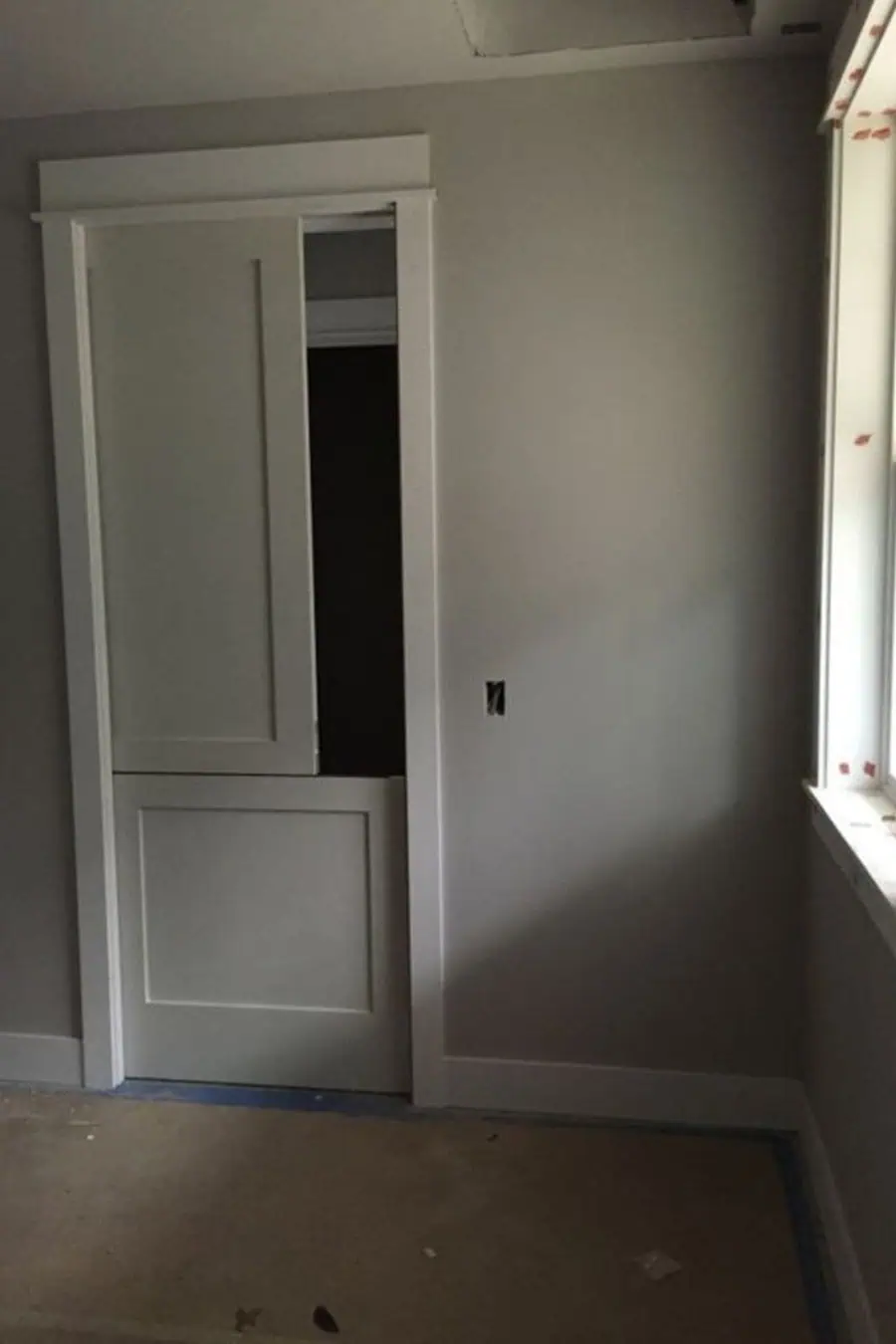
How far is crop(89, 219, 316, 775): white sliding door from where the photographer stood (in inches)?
105

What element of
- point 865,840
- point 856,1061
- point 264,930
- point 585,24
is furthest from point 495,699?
point 585,24

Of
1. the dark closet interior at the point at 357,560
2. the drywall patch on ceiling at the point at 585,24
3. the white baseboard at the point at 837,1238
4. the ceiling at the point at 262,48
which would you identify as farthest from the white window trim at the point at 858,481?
the dark closet interior at the point at 357,560

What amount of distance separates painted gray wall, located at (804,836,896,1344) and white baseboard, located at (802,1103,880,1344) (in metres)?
0.03

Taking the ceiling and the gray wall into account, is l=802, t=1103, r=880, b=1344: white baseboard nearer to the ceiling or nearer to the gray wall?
the gray wall

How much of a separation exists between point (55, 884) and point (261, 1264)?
116 centimetres

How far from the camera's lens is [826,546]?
2.29 meters

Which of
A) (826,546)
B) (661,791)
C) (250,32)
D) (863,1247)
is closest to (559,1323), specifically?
(863,1247)

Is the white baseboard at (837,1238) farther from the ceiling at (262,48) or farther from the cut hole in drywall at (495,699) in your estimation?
the ceiling at (262,48)

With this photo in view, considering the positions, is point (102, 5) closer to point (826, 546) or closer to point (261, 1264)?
point (826, 546)

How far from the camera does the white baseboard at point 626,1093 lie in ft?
8.56

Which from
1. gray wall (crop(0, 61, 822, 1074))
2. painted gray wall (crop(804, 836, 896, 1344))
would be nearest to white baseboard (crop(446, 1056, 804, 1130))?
gray wall (crop(0, 61, 822, 1074))

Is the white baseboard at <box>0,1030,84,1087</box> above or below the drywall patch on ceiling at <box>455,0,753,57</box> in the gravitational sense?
below

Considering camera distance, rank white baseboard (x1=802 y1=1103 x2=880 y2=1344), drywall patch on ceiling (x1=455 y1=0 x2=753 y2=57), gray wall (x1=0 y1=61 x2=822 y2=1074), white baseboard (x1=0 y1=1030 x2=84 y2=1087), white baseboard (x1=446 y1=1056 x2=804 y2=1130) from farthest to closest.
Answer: white baseboard (x1=0 y1=1030 x2=84 y2=1087), white baseboard (x1=446 y1=1056 x2=804 y2=1130), gray wall (x1=0 y1=61 x2=822 y2=1074), drywall patch on ceiling (x1=455 y1=0 x2=753 y2=57), white baseboard (x1=802 y1=1103 x2=880 y2=1344)

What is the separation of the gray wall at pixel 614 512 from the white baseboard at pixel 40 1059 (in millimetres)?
1031
